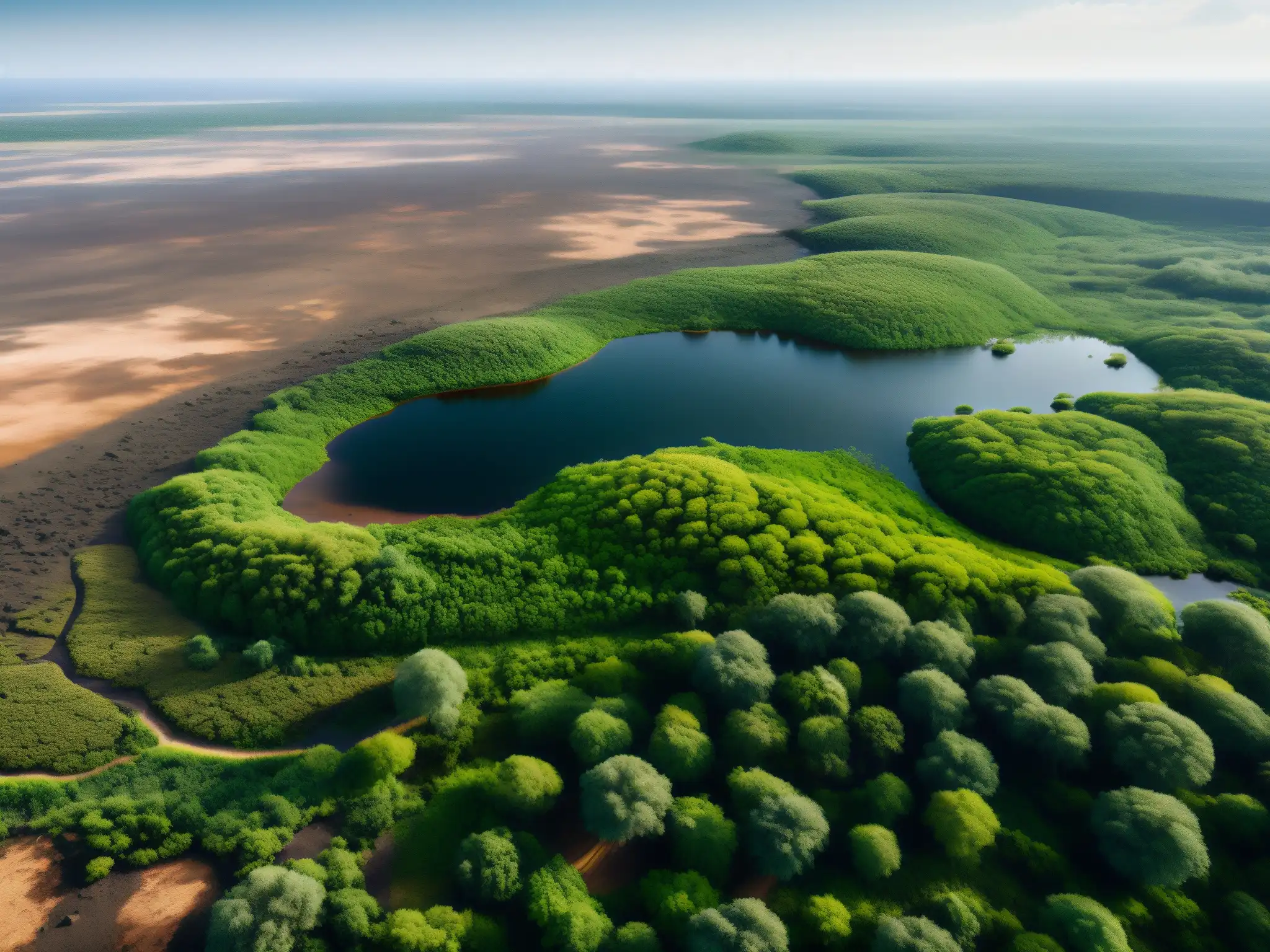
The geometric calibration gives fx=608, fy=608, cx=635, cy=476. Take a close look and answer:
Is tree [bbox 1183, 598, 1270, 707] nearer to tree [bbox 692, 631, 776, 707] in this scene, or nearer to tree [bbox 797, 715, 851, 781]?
tree [bbox 797, 715, 851, 781]

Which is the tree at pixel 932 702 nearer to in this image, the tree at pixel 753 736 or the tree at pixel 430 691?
the tree at pixel 753 736

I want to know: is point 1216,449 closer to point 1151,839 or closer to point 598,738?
point 1151,839

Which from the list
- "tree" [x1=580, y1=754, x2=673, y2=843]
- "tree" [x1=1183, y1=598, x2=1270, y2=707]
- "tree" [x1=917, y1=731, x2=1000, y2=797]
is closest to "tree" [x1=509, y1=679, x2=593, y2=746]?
"tree" [x1=580, y1=754, x2=673, y2=843]

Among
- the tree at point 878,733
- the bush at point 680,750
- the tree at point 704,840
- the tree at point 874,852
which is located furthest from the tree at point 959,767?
the bush at point 680,750

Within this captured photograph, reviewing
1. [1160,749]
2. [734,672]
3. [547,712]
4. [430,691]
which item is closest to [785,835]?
[734,672]

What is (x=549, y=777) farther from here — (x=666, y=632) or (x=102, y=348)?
(x=102, y=348)

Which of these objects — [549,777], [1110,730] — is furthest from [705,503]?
[1110,730]
